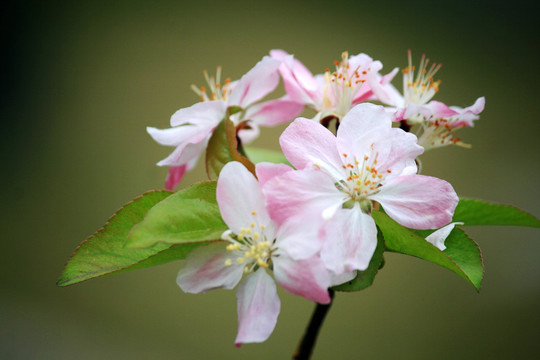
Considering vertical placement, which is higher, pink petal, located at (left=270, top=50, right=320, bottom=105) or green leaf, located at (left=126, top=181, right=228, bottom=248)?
pink petal, located at (left=270, top=50, right=320, bottom=105)

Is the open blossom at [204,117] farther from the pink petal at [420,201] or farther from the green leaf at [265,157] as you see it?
the pink petal at [420,201]

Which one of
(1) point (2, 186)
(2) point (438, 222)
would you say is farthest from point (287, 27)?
(2) point (438, 222)

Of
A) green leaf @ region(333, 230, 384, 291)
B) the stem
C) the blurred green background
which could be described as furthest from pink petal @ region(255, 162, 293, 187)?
the blurred green background

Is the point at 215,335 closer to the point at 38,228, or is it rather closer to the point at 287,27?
the point at 38,228

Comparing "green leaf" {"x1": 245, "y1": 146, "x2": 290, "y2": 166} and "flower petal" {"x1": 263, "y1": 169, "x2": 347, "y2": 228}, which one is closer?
"flower petal" {"x1": 263, "y1": 169, "x2": 347, "y2": 228}

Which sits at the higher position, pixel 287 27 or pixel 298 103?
pixel 287 27

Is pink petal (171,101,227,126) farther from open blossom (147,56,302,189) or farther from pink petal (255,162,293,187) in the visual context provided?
pink petal (255,162,293,187)
